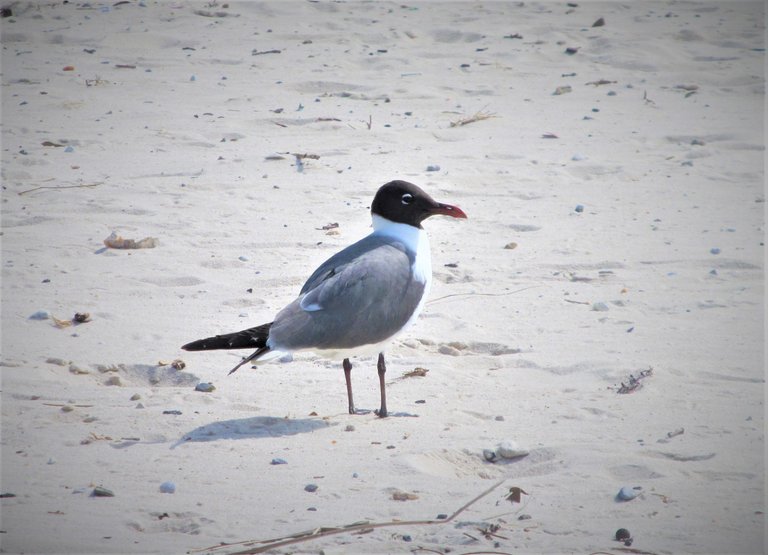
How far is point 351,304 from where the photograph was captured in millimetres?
4543

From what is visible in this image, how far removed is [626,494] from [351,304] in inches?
59.8

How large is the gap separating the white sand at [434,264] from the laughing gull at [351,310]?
0.33 m

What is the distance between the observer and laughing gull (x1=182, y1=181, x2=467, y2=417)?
4.41m

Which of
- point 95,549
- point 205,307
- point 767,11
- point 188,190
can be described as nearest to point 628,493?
point 95,549

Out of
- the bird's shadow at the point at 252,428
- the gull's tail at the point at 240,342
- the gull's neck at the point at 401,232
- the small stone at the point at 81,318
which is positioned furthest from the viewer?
the small stone at the point at 81,318

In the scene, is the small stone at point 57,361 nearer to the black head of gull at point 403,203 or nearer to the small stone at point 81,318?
the small stone at point 81,318

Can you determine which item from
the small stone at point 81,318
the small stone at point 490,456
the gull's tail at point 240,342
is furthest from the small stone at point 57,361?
the small stone at point 490,456

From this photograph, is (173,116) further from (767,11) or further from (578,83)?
(767,11)

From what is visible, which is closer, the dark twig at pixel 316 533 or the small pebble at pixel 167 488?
the dark twig at pixel 316 533

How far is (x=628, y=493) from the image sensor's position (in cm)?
367

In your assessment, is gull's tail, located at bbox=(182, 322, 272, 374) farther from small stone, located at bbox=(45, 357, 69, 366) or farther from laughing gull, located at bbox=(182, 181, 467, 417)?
small stone, located at bbox=(45, 357, 69, 366)

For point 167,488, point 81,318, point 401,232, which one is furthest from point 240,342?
point 81,318

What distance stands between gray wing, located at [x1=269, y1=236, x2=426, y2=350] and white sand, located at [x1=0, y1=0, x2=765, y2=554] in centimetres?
37

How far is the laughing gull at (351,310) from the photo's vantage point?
14.5 feet
